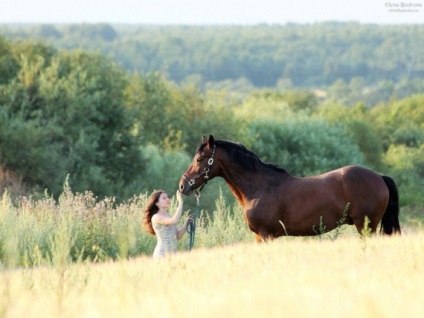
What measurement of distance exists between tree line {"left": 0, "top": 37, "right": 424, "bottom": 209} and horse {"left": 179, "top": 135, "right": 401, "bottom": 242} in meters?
19.7

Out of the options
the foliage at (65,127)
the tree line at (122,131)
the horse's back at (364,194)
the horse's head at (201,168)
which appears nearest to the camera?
the horse's back at (364,194)

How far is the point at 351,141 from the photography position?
64.6 metres

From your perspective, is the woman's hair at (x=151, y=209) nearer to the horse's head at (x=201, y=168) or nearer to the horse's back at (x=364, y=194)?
the horse's head at (x=201, y=168)

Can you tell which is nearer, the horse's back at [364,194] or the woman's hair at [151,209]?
the woman's hair at [151,209]

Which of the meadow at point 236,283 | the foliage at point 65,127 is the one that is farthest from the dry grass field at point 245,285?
the foliage at point 65,127

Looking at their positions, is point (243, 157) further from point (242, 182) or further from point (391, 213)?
point (391, 213)

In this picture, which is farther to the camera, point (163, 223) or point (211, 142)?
point (211, 142)

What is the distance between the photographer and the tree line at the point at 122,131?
38750 mm

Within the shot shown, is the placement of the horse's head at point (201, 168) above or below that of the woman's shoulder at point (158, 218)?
above

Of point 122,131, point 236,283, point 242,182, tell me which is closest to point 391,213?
point 242,182

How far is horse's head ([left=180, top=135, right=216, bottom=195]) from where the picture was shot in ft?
43.6

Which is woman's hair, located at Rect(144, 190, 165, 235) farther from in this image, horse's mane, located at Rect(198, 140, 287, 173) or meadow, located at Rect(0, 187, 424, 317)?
meadow, located at Rect(0, 187, 424, 317)

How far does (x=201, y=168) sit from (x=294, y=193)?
120 cm

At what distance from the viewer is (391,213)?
524 inches
